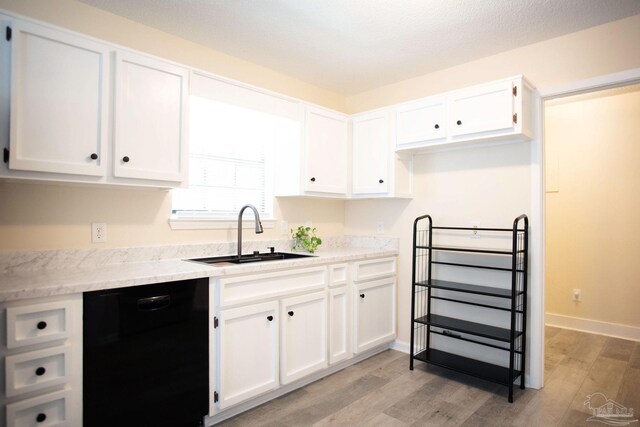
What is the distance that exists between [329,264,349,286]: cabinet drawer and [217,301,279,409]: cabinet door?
1.83ft

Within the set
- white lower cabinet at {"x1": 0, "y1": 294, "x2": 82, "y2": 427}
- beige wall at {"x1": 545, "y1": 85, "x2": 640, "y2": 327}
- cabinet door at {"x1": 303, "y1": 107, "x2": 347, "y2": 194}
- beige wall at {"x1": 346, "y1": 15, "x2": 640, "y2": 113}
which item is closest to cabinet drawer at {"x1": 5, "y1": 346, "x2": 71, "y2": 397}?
white lower cabinet at {"x1": 0, "y1": 294, "x2": 82, "y2": 427}

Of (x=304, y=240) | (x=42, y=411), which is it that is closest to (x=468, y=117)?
(x=304, y=240)

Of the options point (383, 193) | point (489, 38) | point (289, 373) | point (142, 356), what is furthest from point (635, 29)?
point (142, 356)

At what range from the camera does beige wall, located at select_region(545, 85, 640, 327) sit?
378 cm

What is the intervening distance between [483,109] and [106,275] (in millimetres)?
2598

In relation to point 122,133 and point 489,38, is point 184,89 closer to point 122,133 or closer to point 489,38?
point 122,133

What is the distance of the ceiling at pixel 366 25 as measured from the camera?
223cm

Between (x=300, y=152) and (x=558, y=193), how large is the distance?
10.4ft

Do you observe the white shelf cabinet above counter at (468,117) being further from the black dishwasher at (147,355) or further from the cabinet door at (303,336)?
the black dishwasher at (147,355)

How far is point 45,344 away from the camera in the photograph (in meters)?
1.56

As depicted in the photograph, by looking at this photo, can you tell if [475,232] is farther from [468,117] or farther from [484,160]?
[468,117]

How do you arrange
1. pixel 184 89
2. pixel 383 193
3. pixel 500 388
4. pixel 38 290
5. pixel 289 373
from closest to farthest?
1. pixel 38 290
2. pixel 184 89
3. pixel 289 373
4. pixel 500 388
5. pixel 383 193

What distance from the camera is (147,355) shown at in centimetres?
183

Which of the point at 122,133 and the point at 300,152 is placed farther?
the point at 300,152
